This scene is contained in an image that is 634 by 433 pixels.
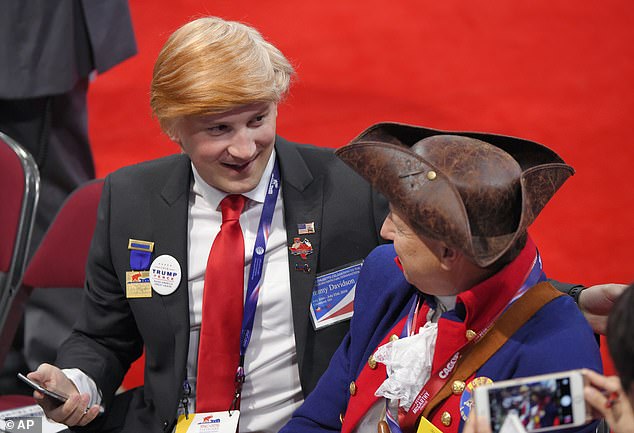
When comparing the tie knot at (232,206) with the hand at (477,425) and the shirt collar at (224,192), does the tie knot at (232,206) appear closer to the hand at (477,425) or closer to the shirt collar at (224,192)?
the shirt collar at (224,192)

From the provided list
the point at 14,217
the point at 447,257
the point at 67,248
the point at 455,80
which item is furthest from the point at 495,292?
the point at 455,80

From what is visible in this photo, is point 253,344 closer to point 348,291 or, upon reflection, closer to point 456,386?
point 348,291

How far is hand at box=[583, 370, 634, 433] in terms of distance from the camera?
5.88ft

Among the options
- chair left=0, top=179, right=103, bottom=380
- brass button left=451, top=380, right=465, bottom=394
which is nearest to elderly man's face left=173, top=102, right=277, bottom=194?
chair left=0, top=179, right=103, bottom=380

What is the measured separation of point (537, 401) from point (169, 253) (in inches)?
55.7

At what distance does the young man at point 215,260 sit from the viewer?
2715mm

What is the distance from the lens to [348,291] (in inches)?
113

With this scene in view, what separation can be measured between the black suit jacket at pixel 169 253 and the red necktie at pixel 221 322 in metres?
0.08

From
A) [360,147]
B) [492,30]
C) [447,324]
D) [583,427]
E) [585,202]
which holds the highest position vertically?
[360,147]

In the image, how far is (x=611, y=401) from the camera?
5.90ft

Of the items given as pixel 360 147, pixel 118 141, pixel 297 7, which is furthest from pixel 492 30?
pixel 360 147

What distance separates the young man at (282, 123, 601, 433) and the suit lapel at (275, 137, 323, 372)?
449 millimetres

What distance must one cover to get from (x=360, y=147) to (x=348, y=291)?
0.82 m

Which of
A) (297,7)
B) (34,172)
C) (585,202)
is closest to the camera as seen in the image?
(34,172)
